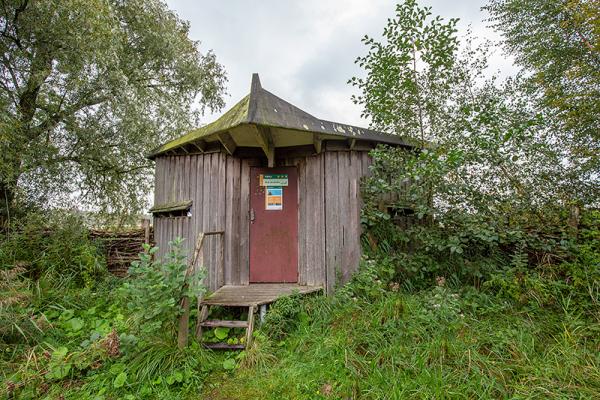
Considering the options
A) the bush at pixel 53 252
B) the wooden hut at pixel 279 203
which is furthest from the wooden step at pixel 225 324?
the bush at pixel 53 252

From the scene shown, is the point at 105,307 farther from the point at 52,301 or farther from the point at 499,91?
the point at 499,91

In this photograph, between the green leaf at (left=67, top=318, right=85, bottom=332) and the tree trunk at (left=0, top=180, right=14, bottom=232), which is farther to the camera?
the tree trunk at (left=0, top=180, right=14, bottom=232)

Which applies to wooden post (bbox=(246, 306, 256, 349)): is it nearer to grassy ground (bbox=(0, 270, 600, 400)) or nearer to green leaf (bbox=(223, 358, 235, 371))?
grassy ground (bbox=(0, 270, 600, 400))

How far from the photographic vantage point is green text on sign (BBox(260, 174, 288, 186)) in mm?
4530

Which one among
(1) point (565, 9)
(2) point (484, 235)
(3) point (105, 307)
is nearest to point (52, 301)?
(3) point (105, 307)

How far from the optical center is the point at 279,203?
451cm

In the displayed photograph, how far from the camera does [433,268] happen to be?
4027 millimetres

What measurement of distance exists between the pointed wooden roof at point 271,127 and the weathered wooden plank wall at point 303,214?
1.12ft

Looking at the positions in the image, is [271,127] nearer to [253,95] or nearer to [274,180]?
[253,95]

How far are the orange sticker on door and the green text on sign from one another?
0.07 metres

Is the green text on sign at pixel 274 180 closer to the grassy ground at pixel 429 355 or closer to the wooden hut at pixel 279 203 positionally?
the wooden hut at pixel 279 203

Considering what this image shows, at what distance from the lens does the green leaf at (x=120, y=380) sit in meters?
2.46

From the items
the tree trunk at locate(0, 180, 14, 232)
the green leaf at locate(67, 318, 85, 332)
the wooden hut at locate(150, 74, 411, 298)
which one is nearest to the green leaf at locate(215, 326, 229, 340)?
the wooden hut at locate(150, 74, 411, 298)

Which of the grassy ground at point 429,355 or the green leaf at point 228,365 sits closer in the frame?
the grassy ground at point 429,355
